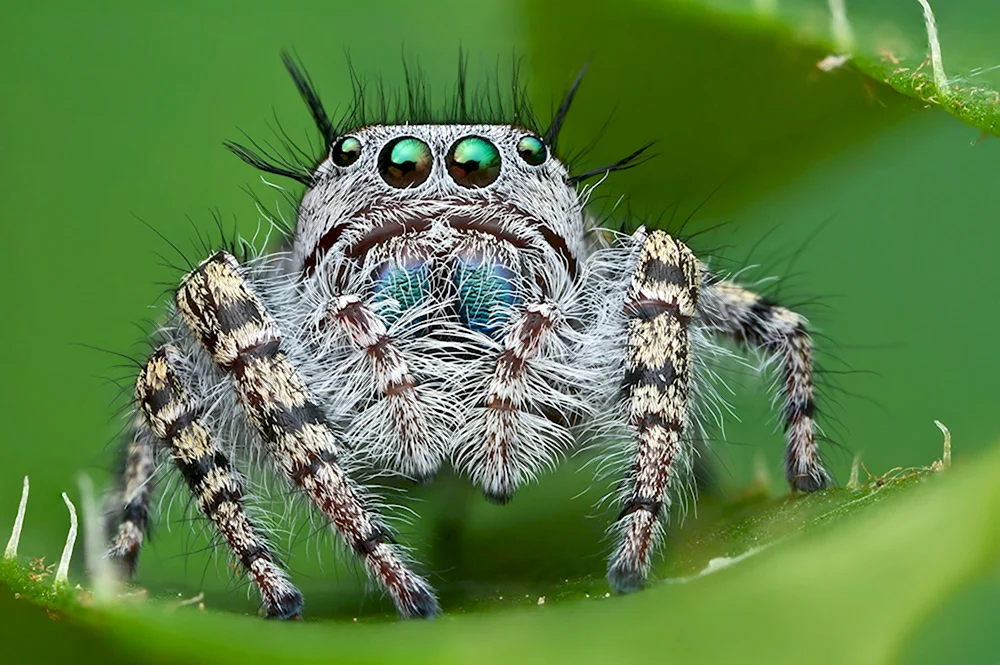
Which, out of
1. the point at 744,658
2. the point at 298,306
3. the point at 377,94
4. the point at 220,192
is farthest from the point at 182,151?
the point at 744,658

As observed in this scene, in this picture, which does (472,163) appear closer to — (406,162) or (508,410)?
(406,162)

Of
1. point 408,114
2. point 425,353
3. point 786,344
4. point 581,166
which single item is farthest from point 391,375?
point 408,114

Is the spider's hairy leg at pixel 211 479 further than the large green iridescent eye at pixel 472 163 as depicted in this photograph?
No

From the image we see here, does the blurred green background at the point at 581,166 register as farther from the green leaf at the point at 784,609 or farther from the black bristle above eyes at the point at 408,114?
the green leaf at the point at 784,609

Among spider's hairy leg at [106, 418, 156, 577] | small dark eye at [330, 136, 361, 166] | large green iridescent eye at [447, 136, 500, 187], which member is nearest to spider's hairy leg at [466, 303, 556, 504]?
large green iridescent eye at [447, 136, 500, 187]

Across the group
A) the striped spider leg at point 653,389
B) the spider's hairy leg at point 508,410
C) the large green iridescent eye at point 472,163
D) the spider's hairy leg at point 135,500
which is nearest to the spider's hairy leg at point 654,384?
the striped spider leg at point 653,389

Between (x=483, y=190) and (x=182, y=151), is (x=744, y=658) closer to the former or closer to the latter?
(x=483, y=190)

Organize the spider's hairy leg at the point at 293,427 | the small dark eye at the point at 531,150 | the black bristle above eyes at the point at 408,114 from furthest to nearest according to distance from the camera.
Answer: the black bristle above eyes at the point at 408,114 → the small dark eye at the point at 531,150 → the spider's hairy leg at the point at 293,427
